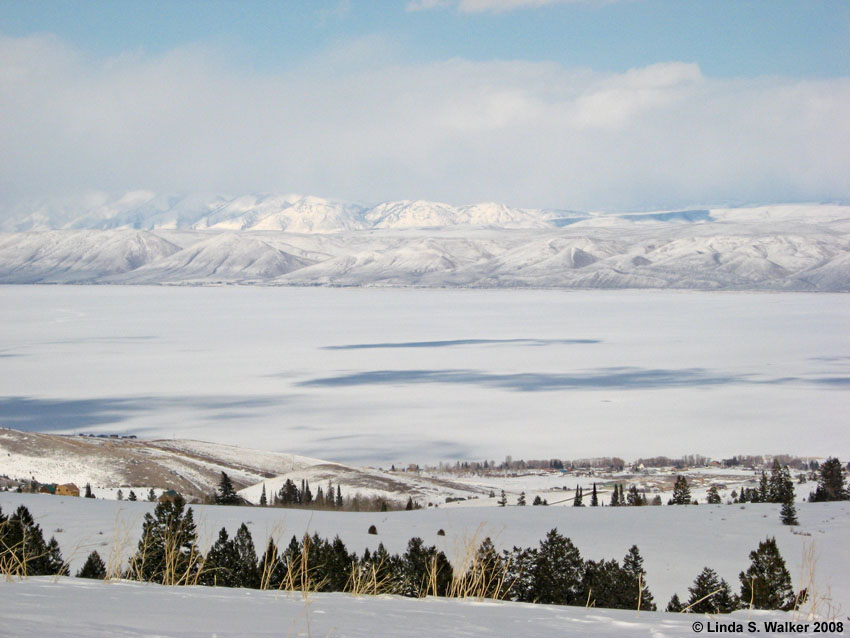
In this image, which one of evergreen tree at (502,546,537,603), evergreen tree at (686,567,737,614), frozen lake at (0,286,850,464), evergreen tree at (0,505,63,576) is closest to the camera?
evergreen tree at (0,505,63,576)

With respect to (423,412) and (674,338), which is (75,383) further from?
(674,338)

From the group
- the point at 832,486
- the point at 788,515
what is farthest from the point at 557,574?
the point at 832,486

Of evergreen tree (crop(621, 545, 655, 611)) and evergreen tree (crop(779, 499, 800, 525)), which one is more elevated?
evergreen tree (crop(779, 499, 800, 525))

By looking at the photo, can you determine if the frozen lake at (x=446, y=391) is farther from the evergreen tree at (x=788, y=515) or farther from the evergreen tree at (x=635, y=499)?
the evergreen tree at (x=788, y=515)

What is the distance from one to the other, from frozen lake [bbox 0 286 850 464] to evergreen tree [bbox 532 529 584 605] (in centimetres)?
6475

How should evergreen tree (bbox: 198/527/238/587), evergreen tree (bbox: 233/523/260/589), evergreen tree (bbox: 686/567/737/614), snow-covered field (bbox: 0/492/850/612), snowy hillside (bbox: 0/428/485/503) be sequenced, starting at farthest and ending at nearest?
snowy hillside (bbox: 0/428/485/503) → snow-covered field (bbox: 0/492/850/612) → evergreen tree (bbox: 198/527/238/587) → evergreen tree (bbox: 233/523/260/589) → evergreen tree (bbox: 686/567/737/614)

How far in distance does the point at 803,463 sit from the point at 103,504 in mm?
69604

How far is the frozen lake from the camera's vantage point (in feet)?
288

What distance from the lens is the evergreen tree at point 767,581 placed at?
10555mm

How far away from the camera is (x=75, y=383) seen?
4747 inches

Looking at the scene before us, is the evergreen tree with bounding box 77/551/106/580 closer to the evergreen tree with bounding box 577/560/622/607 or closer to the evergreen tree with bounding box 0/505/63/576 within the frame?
the evergreen tree with bounding box 0/505/63/576

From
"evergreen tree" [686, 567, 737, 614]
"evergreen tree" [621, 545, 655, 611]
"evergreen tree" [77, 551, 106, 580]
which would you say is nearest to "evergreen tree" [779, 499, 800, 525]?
"evergreen tree" [621, 545, 655, 611]

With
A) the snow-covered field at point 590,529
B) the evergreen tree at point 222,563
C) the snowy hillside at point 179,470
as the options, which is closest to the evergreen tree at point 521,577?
the snow-covered field at point 590,529

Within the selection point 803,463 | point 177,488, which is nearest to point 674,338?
point 803,463
